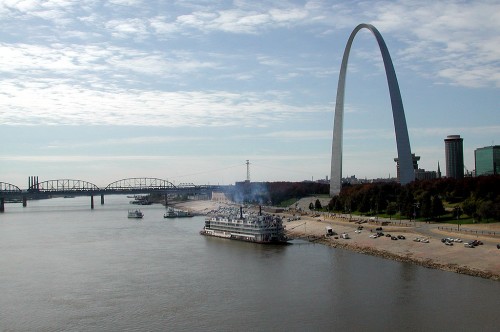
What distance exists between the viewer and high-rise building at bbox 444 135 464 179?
265 ft

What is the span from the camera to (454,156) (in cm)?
8219

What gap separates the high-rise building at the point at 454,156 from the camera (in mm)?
80812

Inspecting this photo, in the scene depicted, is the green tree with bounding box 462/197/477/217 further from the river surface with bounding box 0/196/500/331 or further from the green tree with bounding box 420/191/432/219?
the river surface with bounding box 0/196/500/331

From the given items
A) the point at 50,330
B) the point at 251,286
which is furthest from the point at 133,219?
the point at 50,330

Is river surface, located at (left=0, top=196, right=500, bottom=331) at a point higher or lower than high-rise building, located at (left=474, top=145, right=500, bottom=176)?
lower

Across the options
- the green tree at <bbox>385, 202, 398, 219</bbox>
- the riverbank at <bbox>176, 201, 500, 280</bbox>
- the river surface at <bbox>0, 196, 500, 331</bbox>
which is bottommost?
the river surface at <bbox>0, 196, 500, 331</bbox>

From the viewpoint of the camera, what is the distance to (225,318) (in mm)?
14312

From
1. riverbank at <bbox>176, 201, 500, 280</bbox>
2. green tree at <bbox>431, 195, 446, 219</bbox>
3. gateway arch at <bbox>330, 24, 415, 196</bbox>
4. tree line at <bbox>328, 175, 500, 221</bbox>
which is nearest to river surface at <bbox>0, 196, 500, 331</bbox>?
riverbank at <bbox>176, 201, 500, 280</bbox>

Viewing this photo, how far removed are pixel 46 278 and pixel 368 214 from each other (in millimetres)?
22503

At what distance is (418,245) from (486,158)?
66.0 m

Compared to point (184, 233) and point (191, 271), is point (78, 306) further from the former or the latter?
point (184, 233)

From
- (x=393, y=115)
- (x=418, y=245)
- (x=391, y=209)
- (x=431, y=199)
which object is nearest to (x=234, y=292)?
(x=418, y=245)

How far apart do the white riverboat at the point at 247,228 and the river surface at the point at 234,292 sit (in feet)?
7.76

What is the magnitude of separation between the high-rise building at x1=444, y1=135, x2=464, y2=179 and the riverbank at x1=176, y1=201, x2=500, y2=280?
169 ft
